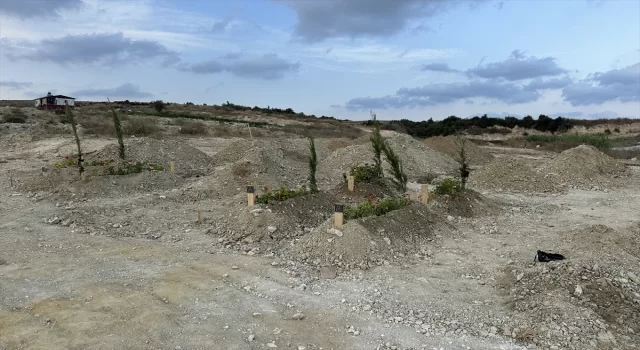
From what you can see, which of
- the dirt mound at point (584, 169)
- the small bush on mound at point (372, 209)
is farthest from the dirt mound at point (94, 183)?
the dirt mound at point (584, 169)

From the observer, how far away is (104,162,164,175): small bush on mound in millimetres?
13789

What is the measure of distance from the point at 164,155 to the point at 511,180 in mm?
12519

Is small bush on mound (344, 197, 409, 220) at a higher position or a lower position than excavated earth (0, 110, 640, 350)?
higher

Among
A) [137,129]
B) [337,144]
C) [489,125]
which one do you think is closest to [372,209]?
[337,144]

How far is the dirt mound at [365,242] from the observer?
7.99 m

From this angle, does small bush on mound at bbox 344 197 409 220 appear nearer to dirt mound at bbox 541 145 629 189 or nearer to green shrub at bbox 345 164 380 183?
green shrub at bbox 345 164 380 183

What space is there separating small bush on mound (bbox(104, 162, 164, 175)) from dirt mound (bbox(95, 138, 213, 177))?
0.86 metres

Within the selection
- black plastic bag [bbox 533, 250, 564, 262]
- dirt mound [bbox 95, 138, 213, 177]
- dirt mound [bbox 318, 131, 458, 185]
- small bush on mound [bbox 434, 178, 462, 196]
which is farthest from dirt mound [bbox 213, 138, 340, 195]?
black plastic bag [bbox 533, 250, 564, 262]

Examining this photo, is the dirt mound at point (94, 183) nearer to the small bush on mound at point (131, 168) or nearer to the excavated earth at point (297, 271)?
the excavated earth at point (297, 271)

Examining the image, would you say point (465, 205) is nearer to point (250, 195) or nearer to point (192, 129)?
point (250, 195)

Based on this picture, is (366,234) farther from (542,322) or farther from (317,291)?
(542,322)

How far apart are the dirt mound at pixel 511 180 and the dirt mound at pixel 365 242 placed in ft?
25.1

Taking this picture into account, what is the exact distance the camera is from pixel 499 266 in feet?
26.2

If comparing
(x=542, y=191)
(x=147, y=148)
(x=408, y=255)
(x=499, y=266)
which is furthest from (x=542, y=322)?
(x=147, y=148)
